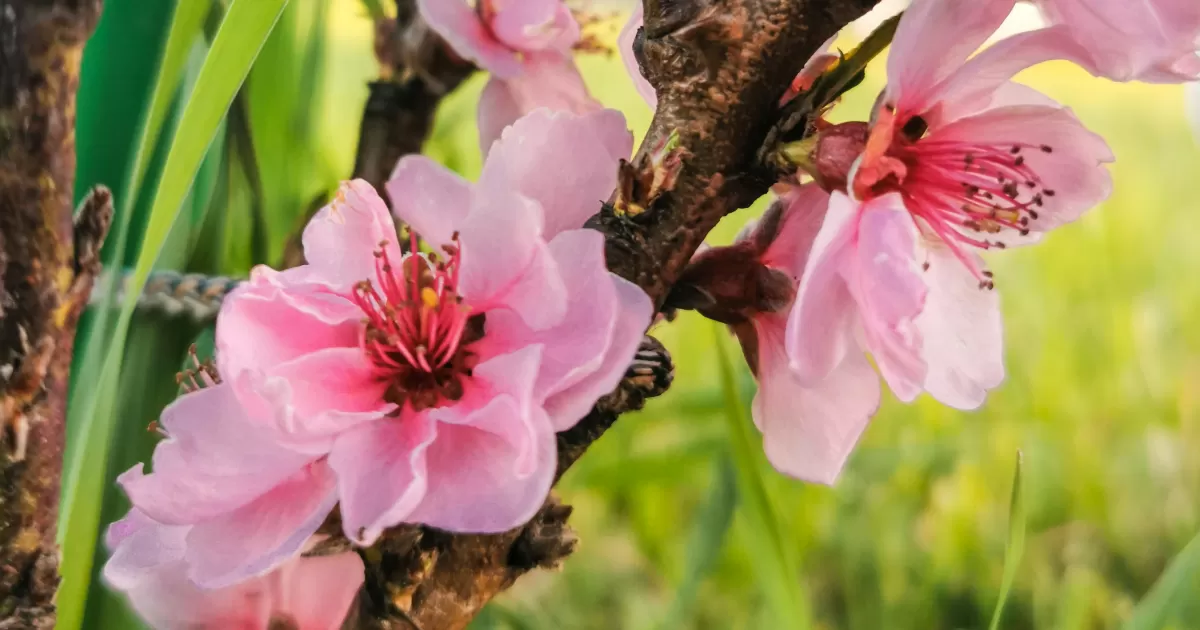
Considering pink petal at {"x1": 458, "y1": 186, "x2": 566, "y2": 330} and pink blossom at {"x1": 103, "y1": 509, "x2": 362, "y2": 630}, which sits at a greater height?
pink petal at {"x1": 458, "y1": 186, "x2": 566, "y2": 330}

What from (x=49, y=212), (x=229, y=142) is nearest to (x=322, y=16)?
(x=229, y=142)

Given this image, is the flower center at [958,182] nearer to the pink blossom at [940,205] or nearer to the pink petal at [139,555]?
the pink blossom at [940,205]

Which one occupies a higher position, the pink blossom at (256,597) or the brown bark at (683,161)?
the brown bark at (683,161)

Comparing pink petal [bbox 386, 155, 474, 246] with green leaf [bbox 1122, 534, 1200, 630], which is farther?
green leaf [bbox 1122, 534, 1200, 630]

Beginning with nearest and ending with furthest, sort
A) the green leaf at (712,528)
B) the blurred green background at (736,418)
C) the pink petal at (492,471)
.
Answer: the pink petal at (492,471)
the blurred green background at (736,418)
the green leaf at (712,528)

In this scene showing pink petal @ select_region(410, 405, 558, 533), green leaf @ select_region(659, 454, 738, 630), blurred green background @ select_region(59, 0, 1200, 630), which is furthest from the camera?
green leaf @ select_region(659, 454, 738, 630)

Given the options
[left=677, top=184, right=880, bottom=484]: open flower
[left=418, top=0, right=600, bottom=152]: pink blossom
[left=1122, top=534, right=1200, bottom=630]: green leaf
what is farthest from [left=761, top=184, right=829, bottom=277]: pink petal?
[left=1122, top=534, right=1200, bottom=630]: green leaf

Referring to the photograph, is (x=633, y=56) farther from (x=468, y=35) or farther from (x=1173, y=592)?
(x=1173, y=592)

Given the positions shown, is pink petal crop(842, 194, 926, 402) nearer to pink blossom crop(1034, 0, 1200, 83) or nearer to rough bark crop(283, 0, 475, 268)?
pink blossom crop(1034, 0, 1200, 83)

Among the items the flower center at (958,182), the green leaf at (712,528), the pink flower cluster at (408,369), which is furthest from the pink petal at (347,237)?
the green leaf at (712,528)
